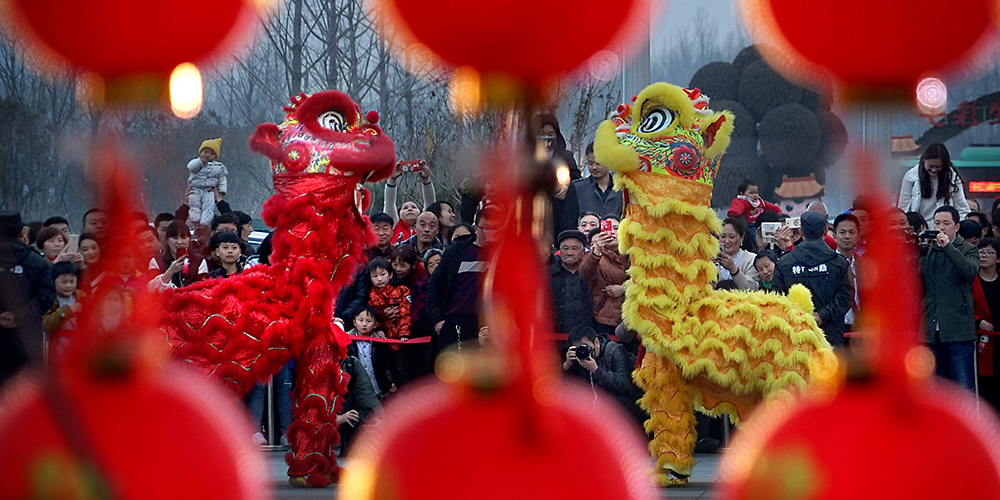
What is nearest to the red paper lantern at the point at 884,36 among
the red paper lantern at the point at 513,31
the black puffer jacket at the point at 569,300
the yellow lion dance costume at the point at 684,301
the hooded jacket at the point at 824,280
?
the red paper lantern at the point at 513,31

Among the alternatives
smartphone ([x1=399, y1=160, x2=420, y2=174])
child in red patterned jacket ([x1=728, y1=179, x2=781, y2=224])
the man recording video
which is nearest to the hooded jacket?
the man recording video

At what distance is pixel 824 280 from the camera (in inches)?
182

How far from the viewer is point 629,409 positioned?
15.5 ft

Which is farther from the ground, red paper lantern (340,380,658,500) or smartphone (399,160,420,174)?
smartphone (399,160,420,174)

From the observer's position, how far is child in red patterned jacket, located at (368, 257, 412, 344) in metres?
5.17

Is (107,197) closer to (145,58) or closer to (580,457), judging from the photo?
(145,58)

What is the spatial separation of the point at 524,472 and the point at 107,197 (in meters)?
0.29

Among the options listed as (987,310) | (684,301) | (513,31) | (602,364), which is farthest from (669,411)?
(513,31)

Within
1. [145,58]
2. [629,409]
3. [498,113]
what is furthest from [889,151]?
[629,409]

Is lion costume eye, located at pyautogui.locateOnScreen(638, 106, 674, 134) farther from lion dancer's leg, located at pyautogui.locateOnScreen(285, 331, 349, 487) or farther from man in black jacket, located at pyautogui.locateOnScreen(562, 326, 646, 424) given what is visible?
lion dancer's leg, located at pyautogui.locateOnScreen(285, 331, 349, 487)

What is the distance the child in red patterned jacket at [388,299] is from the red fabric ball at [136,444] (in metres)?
4.47

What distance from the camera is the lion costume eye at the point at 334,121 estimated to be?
3.78 meters

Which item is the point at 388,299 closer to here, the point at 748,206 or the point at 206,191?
the point at 206,191

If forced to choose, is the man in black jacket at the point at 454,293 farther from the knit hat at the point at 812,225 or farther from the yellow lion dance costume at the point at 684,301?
the knit hat at the point at 812,225
